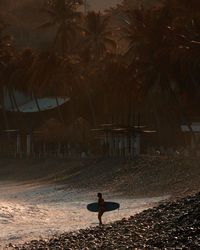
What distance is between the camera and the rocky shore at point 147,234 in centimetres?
→ 1706

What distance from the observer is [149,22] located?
48.6m

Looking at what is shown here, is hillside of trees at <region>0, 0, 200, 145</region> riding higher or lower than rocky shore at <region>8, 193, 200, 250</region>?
higher

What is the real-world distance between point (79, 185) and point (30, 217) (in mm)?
11897

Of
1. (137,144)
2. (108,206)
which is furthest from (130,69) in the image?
(108,206)

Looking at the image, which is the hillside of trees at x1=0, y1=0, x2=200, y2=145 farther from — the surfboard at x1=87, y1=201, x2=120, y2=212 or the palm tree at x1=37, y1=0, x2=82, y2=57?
the surfboard at x1=87, y1=201, x2=120, y2=212

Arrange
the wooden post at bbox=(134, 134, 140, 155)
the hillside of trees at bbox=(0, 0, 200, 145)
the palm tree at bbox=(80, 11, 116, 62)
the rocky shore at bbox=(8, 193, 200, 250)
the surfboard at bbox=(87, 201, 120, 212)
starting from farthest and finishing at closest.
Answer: the palm tree at bbox=(80, 11, 116, 62) → the wooden post at bbox=(134, 134, 140, 155) → the hillside of trees at bbox=(0, 0, 200, 145) → the surfboard at bbox=(87, 201, 120, 212) → the rocky shore at bbox=(8, 193, 200, 250)

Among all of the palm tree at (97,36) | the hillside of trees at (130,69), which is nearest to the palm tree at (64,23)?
the hillside of trees at (130,69)

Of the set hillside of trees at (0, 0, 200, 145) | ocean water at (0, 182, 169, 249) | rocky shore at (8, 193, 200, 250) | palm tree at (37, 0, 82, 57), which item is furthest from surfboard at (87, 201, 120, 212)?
palm tree at (37, 0, 82, 57)

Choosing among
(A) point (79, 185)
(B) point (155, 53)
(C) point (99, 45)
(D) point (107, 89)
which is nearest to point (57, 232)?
(A) point (79, 185)

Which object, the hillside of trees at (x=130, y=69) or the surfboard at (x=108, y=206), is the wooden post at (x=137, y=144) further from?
the surfboard at (x=108, y=206)

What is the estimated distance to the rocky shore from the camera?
1706 centimetres

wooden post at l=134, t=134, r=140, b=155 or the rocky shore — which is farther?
Result: wooden post at l=134, t=134, r=140, b=155

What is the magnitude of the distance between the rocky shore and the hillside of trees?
79.0 feet

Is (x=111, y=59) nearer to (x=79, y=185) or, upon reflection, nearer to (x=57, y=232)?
(x=79, y=185)
